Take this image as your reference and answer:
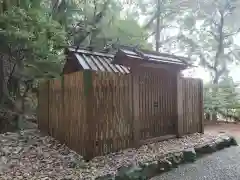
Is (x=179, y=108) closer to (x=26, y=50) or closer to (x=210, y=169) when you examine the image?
(x=210, y=169)

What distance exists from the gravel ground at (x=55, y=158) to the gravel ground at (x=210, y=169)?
1.51 feet

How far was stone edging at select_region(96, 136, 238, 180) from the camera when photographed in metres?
3.91

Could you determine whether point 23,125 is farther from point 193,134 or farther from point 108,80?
point 193,134

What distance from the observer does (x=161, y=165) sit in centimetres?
443

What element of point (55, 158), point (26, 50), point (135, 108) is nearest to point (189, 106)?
point (135, 108)

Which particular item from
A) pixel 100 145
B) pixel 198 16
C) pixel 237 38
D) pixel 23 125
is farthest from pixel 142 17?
pixel 100 145

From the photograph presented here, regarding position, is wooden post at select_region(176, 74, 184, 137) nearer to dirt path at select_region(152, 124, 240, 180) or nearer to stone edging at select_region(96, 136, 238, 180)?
stone edging at select_region(96, 136, 238, 180)

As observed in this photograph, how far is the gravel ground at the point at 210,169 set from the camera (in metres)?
4.08

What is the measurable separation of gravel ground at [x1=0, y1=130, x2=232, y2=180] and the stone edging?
0.13 meters

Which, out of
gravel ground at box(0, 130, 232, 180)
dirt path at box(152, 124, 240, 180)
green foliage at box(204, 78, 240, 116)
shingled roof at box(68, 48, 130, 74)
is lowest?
dirt path at box(152, 124, 240, 180)

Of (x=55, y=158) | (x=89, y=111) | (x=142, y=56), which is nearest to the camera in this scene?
(x=89, y=111)

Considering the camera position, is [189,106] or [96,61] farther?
[189,106]

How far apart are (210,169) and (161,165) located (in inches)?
37.3

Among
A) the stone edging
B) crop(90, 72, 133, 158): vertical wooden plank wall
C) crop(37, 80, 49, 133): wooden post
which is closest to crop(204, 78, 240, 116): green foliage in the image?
the stone edging
